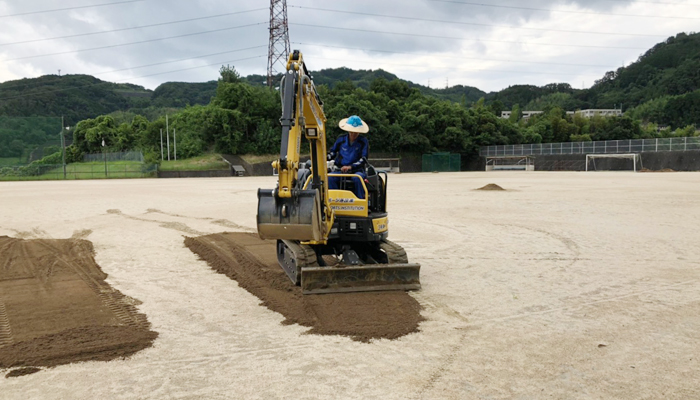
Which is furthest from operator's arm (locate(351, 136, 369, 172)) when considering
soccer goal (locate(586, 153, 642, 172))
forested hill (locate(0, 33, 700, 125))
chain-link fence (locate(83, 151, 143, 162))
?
forested hill (locate(0, 33, 700, 125))

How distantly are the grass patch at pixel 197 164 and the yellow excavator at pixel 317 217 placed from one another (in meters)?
55.1

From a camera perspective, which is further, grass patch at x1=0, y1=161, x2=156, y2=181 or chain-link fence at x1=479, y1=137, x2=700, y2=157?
chain-link fence at x1=479, y1=137, x2=700, y2=157

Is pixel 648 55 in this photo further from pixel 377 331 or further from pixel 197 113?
pixel 377 331

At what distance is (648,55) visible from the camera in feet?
621

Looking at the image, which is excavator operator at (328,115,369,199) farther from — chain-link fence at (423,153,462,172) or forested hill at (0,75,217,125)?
forested hill at (0,75,217,125)

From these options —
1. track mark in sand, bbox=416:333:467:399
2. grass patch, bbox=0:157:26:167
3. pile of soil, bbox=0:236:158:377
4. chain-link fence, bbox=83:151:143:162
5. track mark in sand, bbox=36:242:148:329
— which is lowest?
track mark in sand, bbox=416:333:467:399

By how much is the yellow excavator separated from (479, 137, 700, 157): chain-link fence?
→ 6027cm

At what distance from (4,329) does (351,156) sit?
16.1 feet

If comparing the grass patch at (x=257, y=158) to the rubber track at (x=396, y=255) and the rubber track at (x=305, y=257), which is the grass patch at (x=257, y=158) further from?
the rubber track at (x=305, y=257)

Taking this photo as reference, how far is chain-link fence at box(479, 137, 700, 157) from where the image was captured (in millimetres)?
58406

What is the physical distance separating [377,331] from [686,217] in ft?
44.2

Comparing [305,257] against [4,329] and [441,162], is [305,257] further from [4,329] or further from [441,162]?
[441,162]

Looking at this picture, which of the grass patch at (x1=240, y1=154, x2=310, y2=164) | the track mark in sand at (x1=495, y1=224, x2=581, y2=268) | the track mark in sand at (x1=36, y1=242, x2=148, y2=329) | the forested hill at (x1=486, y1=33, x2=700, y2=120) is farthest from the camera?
the forested hill at (x1=486, y1=33, x2=700, y2=120)

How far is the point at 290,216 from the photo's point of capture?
6.31m
